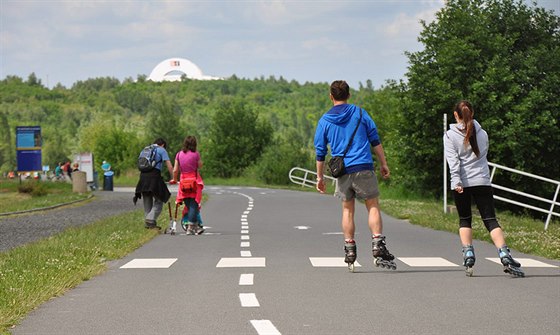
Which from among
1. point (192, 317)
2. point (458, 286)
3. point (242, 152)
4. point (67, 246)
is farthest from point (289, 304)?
point (242, 152)

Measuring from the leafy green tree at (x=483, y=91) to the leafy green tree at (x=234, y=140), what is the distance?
5063 cm

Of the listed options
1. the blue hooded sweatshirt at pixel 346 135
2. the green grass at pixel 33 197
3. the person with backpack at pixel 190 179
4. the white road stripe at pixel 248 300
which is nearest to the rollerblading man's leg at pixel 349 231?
the blue hooded sweatshirt at pixel 346 135

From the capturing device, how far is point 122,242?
14656 millimetres

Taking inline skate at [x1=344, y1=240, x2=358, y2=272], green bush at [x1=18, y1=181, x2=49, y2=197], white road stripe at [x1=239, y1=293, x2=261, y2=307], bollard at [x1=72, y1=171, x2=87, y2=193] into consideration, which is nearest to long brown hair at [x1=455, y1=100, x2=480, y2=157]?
inline skate at [x1=344, y1=240, x2=358, y2=272]

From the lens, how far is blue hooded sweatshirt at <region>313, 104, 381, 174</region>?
411 inches

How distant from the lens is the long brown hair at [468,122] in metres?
10.1

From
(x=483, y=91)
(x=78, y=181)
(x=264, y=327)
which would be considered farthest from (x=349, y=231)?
(x=78, y=181)

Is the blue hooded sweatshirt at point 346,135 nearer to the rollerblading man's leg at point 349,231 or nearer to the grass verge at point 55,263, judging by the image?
the rollerblading man's leg at point 349,231

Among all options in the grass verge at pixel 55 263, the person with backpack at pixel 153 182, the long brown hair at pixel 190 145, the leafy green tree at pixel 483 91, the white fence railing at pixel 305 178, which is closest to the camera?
the grass verge at pixel 55 263

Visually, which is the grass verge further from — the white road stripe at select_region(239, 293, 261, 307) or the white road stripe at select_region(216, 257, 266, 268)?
the white road stripe at select_region(239, 293, 261, 307)

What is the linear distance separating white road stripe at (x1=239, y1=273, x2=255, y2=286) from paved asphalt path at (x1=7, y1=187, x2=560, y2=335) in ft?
0.03

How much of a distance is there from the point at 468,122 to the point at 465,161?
1.41ft

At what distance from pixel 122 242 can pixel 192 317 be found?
751 cm

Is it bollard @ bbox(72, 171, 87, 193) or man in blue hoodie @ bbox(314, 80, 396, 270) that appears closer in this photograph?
man in blue hoodie @ bbox(314, 80, 396, 270)
